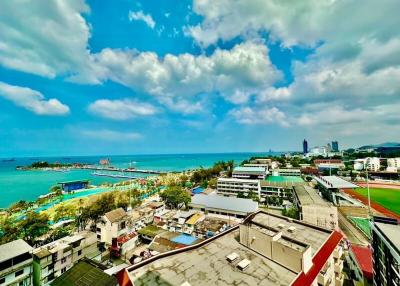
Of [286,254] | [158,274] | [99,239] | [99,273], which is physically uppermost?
[286,254]

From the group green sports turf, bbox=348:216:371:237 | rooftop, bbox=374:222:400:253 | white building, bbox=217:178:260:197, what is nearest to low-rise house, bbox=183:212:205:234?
white building, bbox=217:178:260:197

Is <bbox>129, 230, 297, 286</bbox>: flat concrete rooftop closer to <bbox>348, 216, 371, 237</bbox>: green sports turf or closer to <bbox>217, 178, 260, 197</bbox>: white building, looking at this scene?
<bbox>348, 216, 371, 237</bbox>: green sports turf

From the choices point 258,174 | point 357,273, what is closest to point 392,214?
point 357,273

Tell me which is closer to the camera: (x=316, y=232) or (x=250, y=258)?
(x=250, y=258)

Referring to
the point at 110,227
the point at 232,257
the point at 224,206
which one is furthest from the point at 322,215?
the point at 110,227

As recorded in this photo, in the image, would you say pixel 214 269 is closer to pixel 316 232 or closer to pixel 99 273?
pixel 316 232

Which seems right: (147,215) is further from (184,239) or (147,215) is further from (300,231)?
(300,231)

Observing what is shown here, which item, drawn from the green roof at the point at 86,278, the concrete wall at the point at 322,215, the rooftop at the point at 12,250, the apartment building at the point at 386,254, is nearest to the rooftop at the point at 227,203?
the concrete wall at the point at 322,215
